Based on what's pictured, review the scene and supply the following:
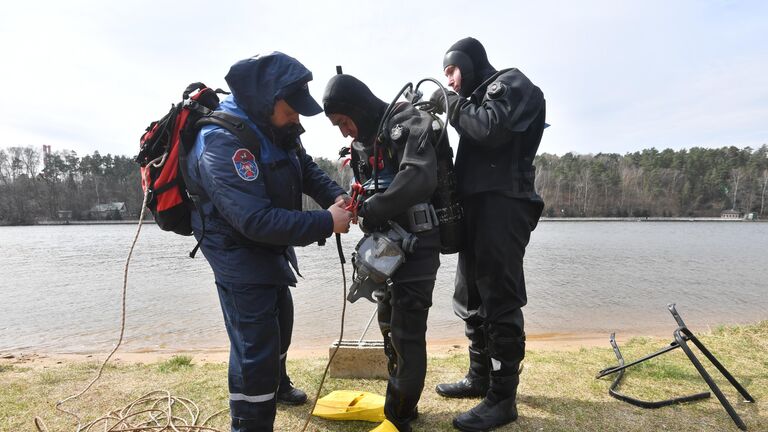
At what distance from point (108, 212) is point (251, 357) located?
8185cm

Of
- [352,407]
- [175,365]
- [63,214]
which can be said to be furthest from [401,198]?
[63,214]

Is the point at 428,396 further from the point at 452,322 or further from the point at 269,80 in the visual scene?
the point at 452,322

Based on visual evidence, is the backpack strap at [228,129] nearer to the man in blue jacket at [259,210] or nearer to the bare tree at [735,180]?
the man in blue jacket at [259,210]

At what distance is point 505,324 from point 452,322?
643 cm

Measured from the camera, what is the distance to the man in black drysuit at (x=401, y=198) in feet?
7.49

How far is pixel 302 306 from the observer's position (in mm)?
10477

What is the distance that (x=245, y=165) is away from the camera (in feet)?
6.88

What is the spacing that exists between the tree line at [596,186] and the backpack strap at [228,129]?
67.6 m

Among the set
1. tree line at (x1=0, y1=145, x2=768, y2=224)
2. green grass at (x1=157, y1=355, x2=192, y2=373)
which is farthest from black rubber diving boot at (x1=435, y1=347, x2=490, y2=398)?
tree line at (x1=0, y1=145, x2=768, y2=224)

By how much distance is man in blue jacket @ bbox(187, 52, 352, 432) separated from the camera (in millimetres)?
2090

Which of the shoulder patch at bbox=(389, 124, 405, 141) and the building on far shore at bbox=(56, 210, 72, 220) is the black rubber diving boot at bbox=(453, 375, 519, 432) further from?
the building on far shore at bbox=(56, 210, 72, 220)

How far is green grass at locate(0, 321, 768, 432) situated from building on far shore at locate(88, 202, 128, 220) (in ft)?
254

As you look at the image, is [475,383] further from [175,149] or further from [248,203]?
[175,149]

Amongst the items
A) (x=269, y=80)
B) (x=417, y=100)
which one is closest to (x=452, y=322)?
(x=417, y=100)
